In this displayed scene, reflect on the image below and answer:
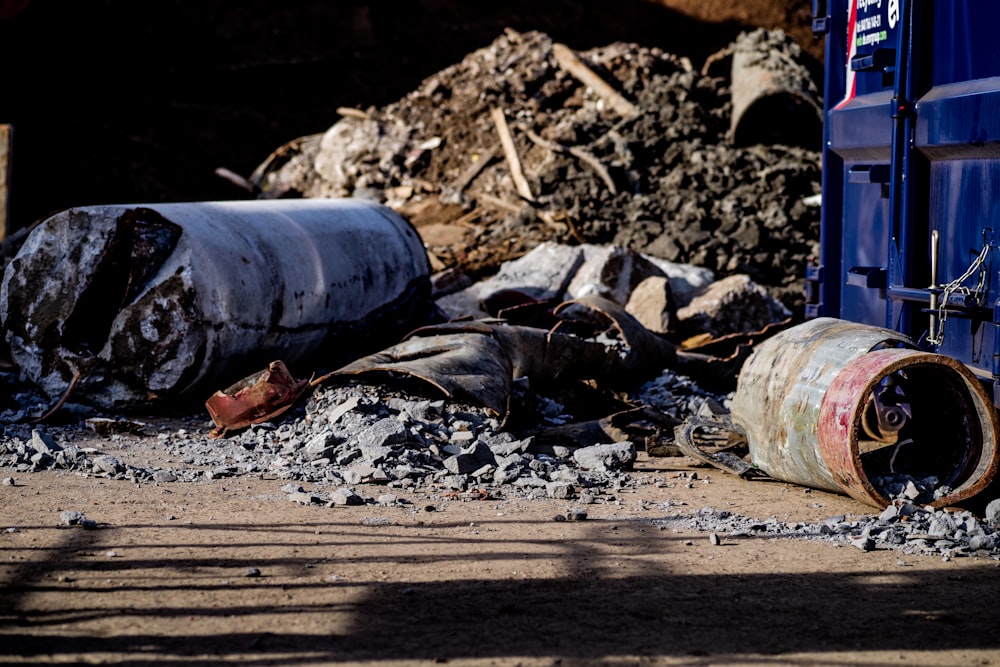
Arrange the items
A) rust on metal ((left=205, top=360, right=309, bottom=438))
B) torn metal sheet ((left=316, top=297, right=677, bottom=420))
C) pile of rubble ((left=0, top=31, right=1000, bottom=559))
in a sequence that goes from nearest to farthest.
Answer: pile of rubble ((left=0, top=31, right=1000, bottom=559)) → torn metal sheet ((left=316, top=297, right=677, bottom=420)) → rust on metal ((left=205, top=360, right=309, bottom=438))

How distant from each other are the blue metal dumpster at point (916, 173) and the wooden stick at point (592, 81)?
7.18m

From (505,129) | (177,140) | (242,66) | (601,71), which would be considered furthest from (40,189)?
(601,71)

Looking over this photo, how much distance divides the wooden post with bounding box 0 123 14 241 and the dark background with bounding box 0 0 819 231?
4.93m

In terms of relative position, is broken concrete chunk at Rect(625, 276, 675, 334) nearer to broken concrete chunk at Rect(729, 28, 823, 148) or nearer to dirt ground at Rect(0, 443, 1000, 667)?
broken concrete chunk at Rect(729, 28, 823, 148)

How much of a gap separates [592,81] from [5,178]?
23.6ft

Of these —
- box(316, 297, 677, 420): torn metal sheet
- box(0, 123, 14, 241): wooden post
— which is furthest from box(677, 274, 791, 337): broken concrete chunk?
box(0, 123, 14, 241): wooden post

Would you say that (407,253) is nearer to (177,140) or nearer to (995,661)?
(995,661)

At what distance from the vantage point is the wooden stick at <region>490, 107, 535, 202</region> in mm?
12484

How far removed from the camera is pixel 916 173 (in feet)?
16.2

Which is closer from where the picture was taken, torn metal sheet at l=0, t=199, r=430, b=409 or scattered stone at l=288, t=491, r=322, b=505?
scattered stone at l=288, t=491, r=322, b=505

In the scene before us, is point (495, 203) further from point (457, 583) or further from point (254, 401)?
point (457, 583)

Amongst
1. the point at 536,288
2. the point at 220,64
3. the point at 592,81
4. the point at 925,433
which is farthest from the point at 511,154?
the point at 925,433

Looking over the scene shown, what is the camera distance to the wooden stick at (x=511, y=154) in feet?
41.0

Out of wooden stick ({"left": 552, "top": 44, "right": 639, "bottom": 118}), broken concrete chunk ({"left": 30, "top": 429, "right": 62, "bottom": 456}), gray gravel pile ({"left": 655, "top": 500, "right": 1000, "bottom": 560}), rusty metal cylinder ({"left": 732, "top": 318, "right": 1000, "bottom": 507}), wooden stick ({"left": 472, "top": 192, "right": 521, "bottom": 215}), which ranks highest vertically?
wooden stick ({"left": 552, "top": 44, "right": 639, "bottom": 118})
